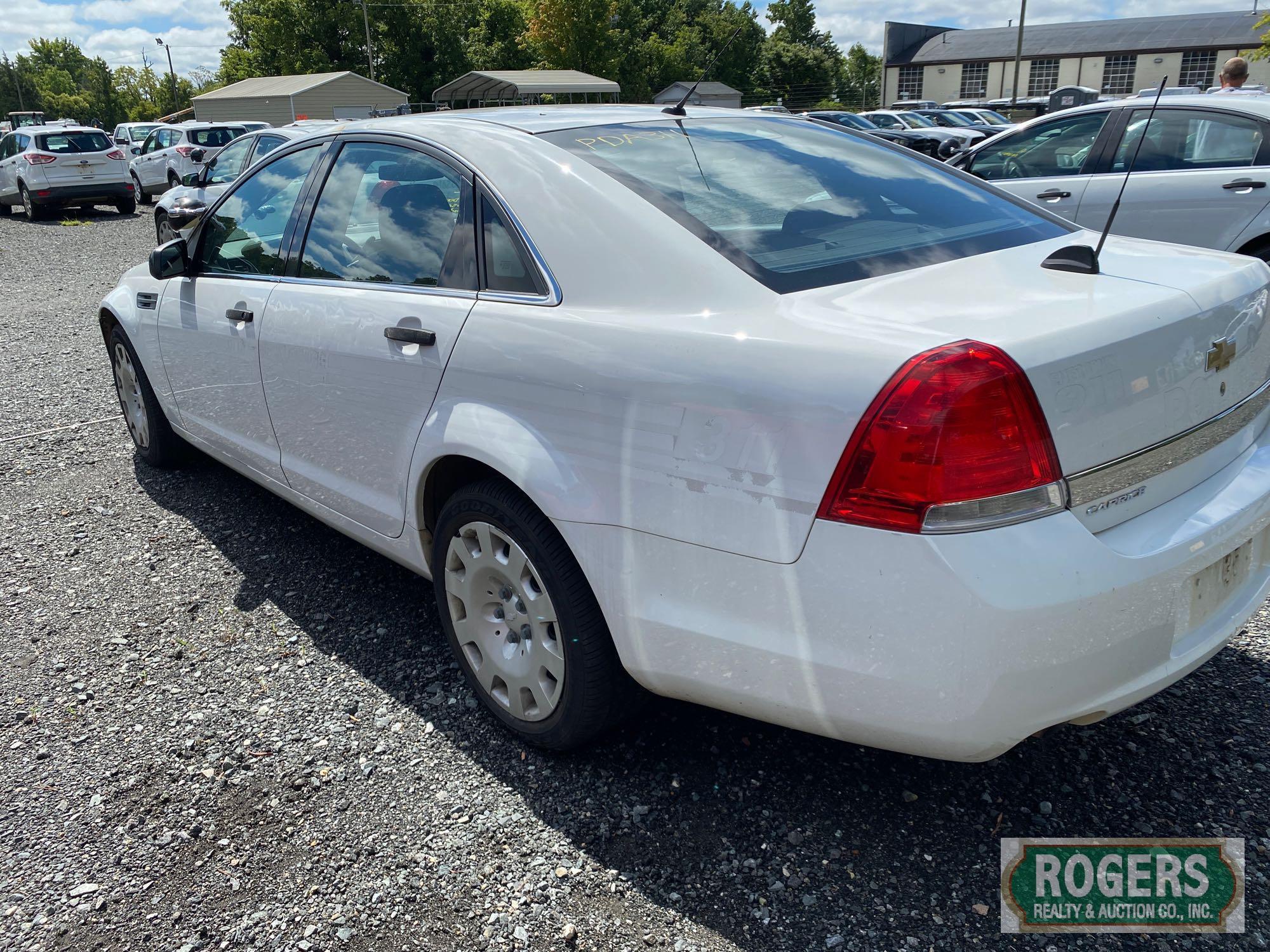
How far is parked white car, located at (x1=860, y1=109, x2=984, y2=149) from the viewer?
2319 centimetres

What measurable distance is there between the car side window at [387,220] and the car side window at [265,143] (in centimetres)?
855

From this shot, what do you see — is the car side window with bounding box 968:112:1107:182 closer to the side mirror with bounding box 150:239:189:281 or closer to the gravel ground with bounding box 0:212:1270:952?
the gravel ground with bounding box 0:212:1270:952

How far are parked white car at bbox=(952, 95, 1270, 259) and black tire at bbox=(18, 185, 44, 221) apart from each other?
62.8 feet

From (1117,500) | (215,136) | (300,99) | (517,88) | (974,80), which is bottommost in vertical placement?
(1117,500)

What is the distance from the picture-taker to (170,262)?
12.5 ft

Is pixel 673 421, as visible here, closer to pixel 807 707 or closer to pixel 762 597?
pixel 762 597

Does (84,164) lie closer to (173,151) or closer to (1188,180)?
(173,151)

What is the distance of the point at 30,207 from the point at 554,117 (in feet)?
68.5

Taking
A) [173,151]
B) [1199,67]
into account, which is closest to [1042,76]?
[1199,67]

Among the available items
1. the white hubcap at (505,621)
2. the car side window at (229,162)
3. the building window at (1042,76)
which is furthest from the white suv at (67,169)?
the building window at (1042,76)

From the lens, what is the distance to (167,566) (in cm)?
390

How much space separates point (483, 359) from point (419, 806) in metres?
1.15

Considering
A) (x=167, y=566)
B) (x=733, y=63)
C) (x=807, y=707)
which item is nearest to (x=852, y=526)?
(x=807, y=707)

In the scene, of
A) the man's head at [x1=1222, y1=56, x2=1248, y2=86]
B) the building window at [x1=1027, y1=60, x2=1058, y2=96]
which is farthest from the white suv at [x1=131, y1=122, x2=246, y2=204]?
the building window at [x1=1027, y1=60, x2=1058, y2=96]
